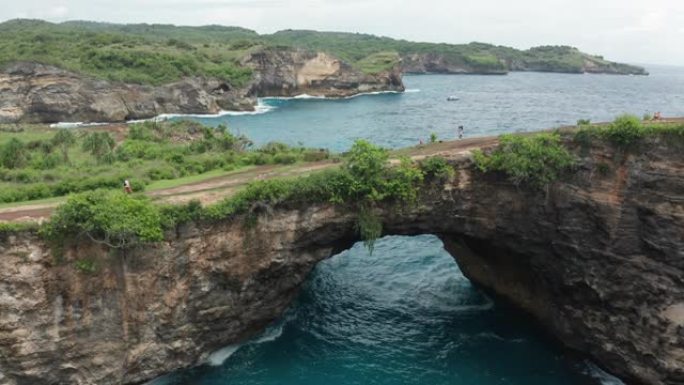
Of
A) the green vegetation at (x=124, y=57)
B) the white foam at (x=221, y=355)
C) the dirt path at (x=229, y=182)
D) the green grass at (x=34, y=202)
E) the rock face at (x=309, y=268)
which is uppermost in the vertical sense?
the green vegetation at (x=124, y=57)

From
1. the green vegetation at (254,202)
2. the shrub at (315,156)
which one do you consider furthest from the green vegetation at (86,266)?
the shrub at (315,156)

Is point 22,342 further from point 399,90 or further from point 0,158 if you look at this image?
point 399,90

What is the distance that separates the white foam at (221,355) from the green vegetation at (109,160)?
8.81 metres

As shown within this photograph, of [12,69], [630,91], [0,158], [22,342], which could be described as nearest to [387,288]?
[22,342]

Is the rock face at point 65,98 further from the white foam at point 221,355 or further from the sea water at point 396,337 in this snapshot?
the white foam at point 221,355

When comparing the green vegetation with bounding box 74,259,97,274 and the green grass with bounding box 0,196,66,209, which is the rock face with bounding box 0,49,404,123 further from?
the green vegetation with bounding box 74,259,97,274

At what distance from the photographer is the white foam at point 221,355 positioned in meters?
27.0

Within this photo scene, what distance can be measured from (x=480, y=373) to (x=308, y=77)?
376 feet

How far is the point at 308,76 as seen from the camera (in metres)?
134

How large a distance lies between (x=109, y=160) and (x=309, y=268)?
2099 centimetres

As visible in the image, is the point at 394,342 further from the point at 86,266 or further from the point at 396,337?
the point at 86,266

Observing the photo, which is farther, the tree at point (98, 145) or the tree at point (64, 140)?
the tree at point (64, 140)

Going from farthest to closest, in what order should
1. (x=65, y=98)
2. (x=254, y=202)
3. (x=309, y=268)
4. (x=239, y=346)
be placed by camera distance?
(x=65, y=98), (x=239, y=346), (x=309, y=268), (x=254, y=202)

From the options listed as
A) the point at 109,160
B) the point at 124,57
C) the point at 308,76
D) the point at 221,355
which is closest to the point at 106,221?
the point at 221,355
